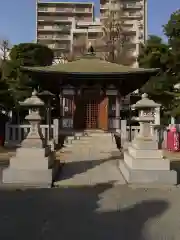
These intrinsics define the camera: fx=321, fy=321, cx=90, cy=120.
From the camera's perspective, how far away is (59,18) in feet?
228

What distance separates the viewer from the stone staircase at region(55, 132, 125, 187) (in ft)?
28.9

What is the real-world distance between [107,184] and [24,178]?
2.16 m

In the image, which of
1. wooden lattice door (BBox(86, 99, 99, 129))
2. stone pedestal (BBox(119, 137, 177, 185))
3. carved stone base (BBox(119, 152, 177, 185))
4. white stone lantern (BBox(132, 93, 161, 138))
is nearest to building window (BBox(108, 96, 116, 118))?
wooden lattice door (BBox(86, 99, 99, 129))

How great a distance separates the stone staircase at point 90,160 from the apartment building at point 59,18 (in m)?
51.2

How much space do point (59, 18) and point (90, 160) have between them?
61.6 m

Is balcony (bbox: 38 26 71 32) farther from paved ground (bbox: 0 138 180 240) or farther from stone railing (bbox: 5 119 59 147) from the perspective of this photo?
paved ground (bbox: 0 138 180 240)

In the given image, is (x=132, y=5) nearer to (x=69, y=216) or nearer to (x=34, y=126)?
(x=34, y=126)

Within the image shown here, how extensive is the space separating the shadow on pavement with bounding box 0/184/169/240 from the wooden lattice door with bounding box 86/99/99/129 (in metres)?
11.8

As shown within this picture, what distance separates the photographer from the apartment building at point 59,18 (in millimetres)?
66375

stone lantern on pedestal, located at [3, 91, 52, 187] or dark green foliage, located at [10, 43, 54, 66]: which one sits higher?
dark green foliage, located at [10, 43, 54, 66]

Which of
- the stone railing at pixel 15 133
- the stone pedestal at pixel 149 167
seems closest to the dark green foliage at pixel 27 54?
the stone railing at pixel 15 133

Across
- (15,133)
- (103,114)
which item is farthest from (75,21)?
(15,133)

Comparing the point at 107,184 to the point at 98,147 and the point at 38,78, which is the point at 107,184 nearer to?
the point at 98,147

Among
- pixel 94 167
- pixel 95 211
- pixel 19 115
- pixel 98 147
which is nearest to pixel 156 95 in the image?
pixel 98 147
